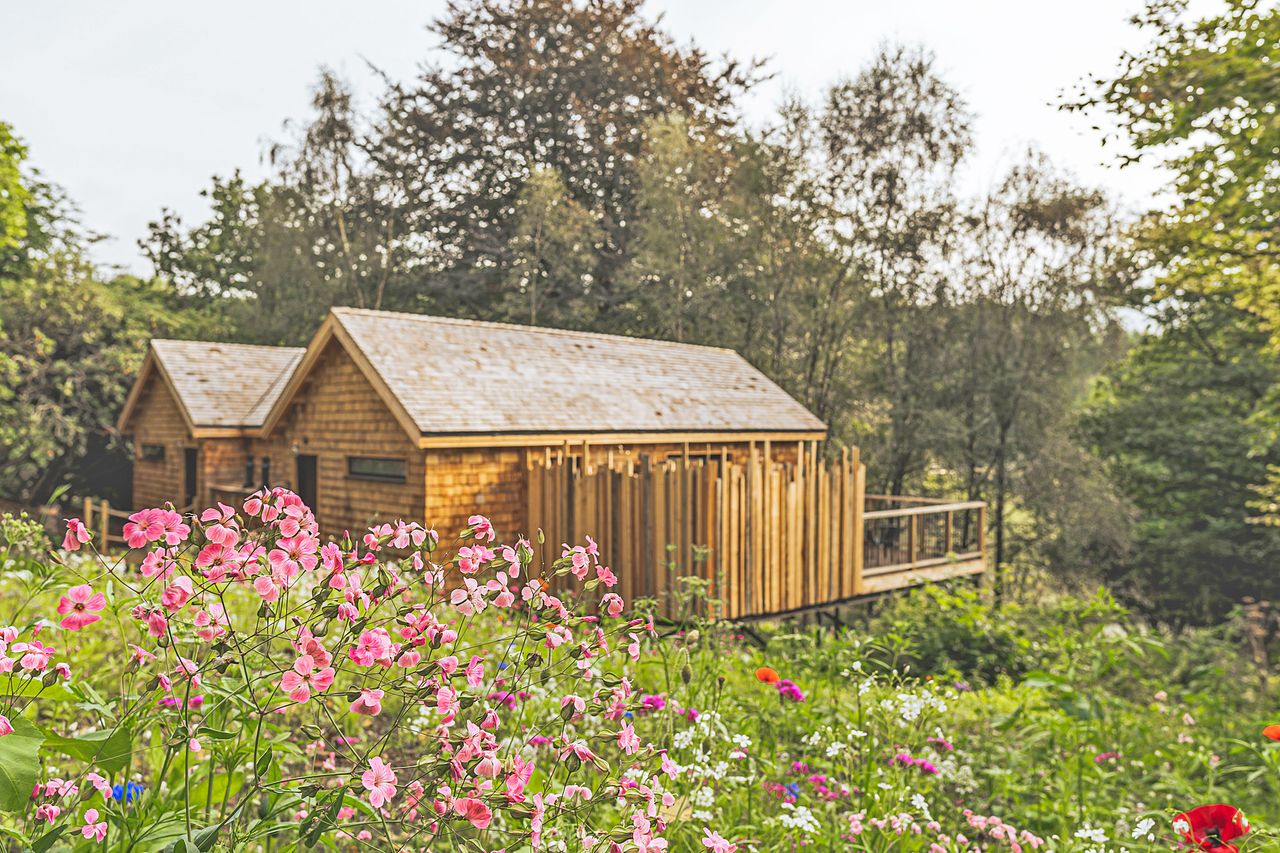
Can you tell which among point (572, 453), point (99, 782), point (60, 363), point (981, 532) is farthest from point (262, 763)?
point (60, 363)

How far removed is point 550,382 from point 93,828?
11031mm

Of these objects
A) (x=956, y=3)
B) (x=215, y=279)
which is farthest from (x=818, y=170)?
(x=215, y=279)

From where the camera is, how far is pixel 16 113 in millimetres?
22328

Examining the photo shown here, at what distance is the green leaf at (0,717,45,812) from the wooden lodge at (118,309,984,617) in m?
6.76

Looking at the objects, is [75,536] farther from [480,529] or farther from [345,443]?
[345,443]

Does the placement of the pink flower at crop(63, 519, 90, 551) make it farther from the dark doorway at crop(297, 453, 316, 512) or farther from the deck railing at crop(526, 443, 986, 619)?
the dark doorway at crop(297, 453, 316, 512)

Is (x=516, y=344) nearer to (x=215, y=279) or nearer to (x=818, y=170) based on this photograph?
(x=818, y=170)

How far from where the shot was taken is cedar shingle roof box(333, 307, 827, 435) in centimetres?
1112

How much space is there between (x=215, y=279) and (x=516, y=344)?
2579 centimetres

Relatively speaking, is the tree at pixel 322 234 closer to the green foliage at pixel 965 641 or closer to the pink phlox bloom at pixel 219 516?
the green foliage at pixel 965 641

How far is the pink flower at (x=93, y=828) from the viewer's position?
1.76 m

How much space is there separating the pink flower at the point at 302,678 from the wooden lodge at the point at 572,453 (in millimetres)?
6729

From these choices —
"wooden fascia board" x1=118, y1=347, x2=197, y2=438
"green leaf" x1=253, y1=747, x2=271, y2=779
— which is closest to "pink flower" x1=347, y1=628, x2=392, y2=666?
"green leaf" x1=253, y1=747, x2=271, y2=779

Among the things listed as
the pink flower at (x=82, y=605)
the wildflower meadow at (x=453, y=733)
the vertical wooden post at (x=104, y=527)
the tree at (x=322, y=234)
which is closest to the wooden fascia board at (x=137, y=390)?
the vertical wooden post at (x=104, y=527)
